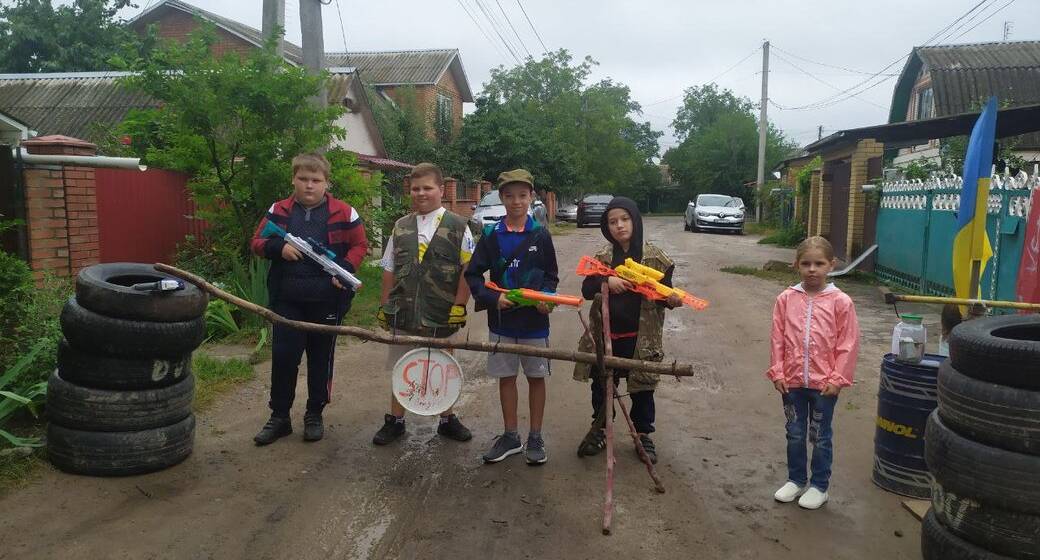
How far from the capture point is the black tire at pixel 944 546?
2.99 metres

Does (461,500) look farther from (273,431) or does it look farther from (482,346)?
(273,431)

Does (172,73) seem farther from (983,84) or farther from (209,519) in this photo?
(983,84)

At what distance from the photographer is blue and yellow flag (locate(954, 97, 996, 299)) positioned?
4.90m

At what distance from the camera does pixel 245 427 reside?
5.26m

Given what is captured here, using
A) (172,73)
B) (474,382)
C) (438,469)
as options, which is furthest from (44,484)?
(172,73)

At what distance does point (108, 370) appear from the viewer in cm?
424

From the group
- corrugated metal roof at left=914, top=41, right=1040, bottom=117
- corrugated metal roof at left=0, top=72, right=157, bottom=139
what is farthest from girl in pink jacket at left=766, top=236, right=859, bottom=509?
corrugated metal roof at left=0, top=72, right=157, bottom=139

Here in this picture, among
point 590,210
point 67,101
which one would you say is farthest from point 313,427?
point 590,210

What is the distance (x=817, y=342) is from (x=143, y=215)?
768 centimetres

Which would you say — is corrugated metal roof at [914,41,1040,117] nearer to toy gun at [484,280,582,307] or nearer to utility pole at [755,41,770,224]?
utility pole at [755,41,770,224]

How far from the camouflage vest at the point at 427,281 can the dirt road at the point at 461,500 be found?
32.8 inches

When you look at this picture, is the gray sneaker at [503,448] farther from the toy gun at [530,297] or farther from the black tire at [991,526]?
the black tire at [991,526]

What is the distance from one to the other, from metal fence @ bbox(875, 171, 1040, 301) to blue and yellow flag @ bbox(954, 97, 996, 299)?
7.94 feet

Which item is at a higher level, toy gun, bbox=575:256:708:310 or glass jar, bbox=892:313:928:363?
toy gun, bbox=575:256:708:310
